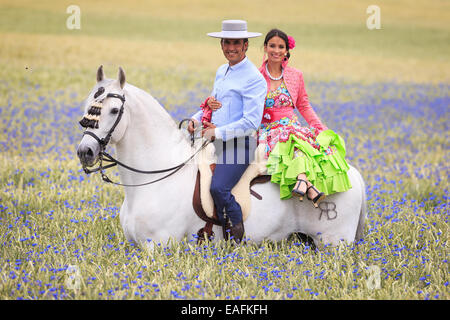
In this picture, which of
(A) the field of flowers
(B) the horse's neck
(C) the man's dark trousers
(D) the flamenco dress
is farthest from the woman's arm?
(B) the horse's neck

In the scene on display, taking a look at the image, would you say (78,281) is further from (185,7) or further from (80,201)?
(185,7)

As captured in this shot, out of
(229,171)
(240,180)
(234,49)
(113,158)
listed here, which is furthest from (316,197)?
(113,158)

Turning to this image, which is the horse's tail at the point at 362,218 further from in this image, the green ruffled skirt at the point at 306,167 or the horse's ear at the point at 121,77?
the horse's ear at the point at 121,77

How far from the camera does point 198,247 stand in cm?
536

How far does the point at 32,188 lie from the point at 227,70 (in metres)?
4.22

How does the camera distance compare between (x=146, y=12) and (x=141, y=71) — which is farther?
(x=146, y=12)

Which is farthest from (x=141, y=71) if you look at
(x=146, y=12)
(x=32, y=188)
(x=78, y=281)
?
(x=146, y=12)

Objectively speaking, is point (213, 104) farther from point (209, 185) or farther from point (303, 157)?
point (303, 157)

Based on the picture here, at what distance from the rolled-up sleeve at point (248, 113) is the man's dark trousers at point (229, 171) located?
0.14 metres

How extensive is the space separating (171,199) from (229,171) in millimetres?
694

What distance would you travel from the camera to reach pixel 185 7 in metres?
56.4

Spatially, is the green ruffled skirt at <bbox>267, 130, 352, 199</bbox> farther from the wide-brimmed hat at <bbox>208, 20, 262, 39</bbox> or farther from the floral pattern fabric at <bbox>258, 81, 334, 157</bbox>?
the wide-brimmed hat at <bbox>208, 20, 262, 39</bbox>

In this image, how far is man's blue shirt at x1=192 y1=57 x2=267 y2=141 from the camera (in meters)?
5.21

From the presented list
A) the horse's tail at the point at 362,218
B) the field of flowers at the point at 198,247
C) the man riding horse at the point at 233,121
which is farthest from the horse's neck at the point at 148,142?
the horse's tail at the point at 362,218
